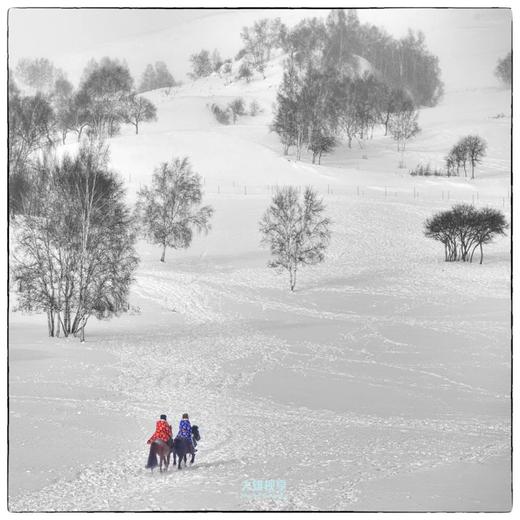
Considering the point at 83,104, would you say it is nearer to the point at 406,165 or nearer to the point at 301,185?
the point at 301,185

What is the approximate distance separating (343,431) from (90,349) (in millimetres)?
10032

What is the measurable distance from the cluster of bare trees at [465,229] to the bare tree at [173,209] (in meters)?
13.2

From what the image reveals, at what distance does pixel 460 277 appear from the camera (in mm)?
34844

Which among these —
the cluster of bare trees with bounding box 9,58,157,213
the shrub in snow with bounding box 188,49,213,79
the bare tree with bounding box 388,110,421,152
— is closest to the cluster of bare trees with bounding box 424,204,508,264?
the cluster of bare trees with bounding box 9,58,157,213

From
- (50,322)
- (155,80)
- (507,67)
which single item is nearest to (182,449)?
(507,67)

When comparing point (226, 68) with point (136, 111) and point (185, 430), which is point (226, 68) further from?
point (185, 430)

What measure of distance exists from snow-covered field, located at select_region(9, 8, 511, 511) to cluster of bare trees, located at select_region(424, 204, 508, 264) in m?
0.91

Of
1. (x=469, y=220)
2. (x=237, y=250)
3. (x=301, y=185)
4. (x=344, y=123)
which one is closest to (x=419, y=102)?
(x=344, y=123)

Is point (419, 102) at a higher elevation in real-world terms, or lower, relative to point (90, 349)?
higher

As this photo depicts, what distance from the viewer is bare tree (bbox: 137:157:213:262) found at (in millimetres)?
37469

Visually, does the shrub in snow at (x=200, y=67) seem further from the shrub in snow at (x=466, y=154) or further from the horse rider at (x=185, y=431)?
the horse rider at (x=185, y=431)

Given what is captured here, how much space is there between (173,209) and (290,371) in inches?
782

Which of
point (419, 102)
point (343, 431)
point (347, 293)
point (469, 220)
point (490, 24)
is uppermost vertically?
point (419, 102)

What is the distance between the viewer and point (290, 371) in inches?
803
